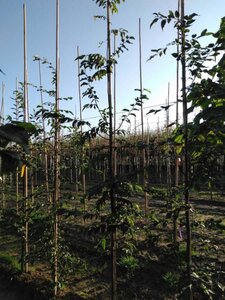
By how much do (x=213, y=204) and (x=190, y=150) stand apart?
9.85 metres

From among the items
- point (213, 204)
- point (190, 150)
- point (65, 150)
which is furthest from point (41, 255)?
point (213, 204)

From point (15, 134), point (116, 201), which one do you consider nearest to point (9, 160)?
point (15, 134)

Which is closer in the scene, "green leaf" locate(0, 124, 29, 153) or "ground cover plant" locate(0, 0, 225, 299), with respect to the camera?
"green leaf" locate(0, 124, 29, 153)

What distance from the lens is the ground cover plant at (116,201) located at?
242cm

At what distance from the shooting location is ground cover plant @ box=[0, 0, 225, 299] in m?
2.42

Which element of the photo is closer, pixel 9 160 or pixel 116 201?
pixel 9 160

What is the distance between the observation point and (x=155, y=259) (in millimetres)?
6047

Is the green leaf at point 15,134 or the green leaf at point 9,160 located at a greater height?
the green leaf at point 15,134

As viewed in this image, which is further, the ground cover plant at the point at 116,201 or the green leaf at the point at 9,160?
the ground cover plant at the point at 116,201

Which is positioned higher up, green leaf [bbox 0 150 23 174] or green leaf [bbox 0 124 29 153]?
green leaf [bbox 0 124 29 153]

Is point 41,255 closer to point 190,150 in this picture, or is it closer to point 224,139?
point 190,150

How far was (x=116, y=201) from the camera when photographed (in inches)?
125

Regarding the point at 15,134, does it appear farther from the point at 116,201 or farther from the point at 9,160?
the point at 116,201

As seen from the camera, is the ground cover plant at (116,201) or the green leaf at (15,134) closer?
the green leaf at (15,134)
